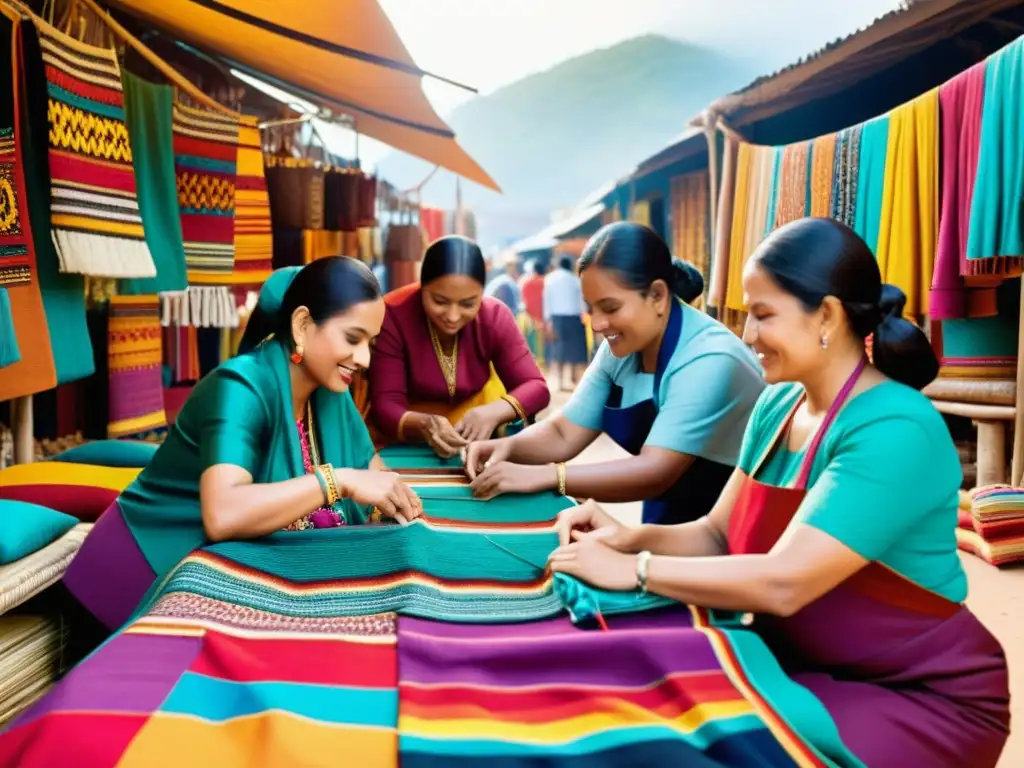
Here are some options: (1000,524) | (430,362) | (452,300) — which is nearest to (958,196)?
(1000,524)

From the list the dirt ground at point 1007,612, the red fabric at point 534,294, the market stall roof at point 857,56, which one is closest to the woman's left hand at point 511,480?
the dirt ground at point 1007,612

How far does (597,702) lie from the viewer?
1.36 m

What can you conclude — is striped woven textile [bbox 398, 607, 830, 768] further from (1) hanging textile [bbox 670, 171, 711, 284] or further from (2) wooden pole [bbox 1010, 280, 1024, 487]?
(1) hanging textile [bbox 670, 171, 711, 284]

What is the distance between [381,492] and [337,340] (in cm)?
41

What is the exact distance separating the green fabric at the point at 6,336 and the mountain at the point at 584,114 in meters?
78.1

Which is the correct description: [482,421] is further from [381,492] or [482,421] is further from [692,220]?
[692,220]

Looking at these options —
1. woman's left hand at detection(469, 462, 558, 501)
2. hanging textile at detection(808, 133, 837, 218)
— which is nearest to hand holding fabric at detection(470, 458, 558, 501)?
woman's left hand at detection(469, 462, 558, 501)

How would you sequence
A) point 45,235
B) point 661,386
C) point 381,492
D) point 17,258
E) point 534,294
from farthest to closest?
1. point 534,294
2. point 45,235
3. point 17,258
4. point 661,386
5. point 381,492

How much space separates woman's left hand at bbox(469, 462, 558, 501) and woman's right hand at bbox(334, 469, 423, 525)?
0.38 metres

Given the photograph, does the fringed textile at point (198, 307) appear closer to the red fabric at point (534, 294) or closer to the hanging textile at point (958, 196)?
the hanging textile at point (958, 196)

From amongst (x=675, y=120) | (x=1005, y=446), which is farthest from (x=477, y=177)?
(x=675, y=120)

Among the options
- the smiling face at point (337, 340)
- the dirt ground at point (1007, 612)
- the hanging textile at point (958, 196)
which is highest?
the hanging textile at point (958, 196)

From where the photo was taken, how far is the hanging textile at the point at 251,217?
15.8 ft

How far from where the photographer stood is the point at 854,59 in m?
5.43
